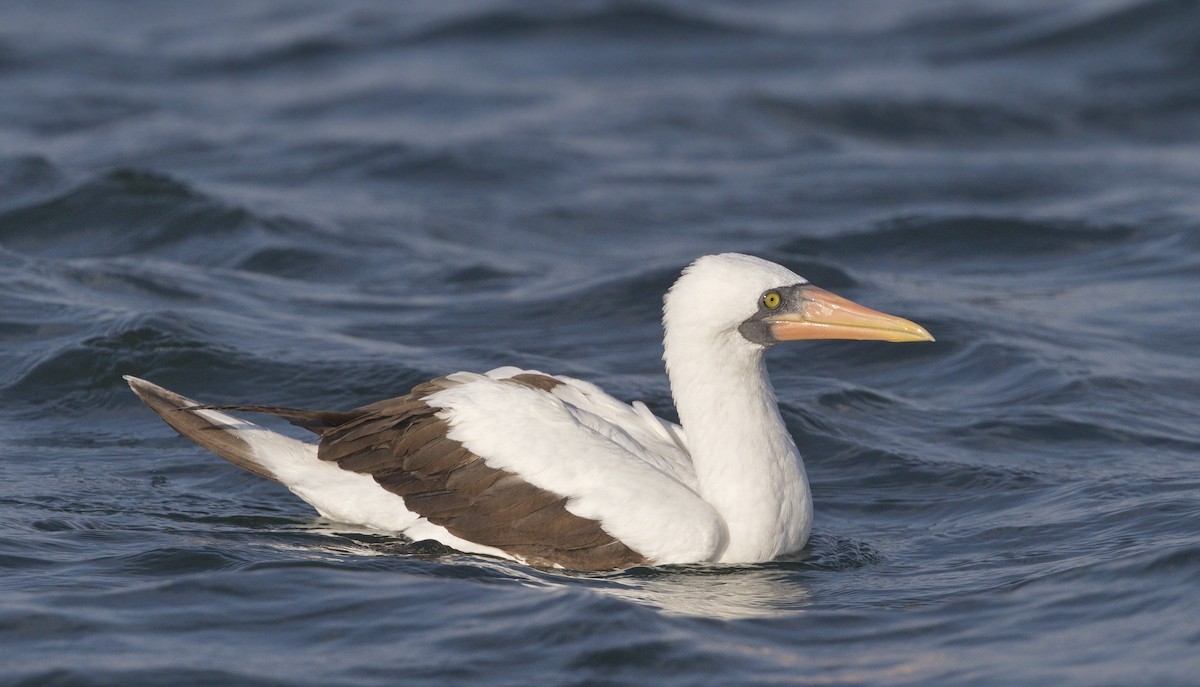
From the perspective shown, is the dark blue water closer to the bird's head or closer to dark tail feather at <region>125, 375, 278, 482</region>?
dark tail feather at <region>125, 375, 278, 482</region>

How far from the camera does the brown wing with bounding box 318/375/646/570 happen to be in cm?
823

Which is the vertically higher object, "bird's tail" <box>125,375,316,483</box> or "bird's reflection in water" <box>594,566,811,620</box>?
"bird's tail" <box>125,375,316,483</box>

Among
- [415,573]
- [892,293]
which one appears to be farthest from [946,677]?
[892,293]

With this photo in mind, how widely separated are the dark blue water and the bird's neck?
8.8 inches

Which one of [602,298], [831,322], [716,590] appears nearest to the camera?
[716,590]

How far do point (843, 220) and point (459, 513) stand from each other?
9.16m

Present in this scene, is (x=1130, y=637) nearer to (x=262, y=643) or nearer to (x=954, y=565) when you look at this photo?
(x=954, y=565)

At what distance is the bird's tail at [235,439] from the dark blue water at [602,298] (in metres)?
0.37

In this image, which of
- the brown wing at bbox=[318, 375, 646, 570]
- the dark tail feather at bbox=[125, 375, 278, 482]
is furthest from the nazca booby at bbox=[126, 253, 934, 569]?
the dark tail feather at bbox=[125, 375, 278, 482]

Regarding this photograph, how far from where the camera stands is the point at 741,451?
8.38 m

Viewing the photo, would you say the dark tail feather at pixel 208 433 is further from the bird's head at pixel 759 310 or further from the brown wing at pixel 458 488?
the bird's head at pixel 759 310

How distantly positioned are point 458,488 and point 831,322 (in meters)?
2.13

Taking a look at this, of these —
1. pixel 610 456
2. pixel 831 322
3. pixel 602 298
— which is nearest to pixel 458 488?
pixel 610 456

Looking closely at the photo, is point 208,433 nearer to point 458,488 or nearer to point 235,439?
point 235,439
